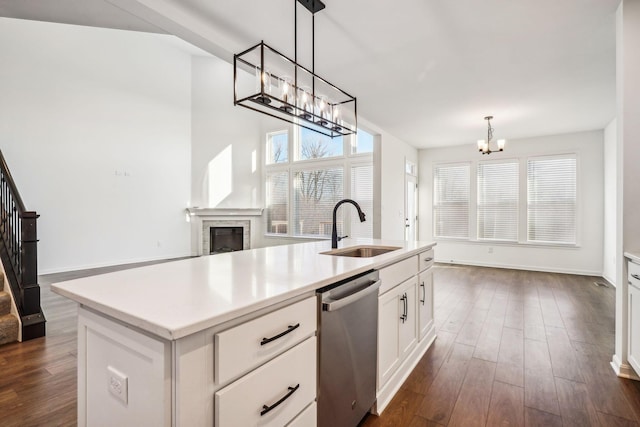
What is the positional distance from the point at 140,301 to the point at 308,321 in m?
0.59

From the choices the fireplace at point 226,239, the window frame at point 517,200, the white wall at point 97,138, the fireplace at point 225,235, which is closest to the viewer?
the white wall at point 97,138

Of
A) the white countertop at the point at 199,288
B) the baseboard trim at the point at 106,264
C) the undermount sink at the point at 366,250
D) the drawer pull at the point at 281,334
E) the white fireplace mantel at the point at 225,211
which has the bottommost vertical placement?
the baseboard trim at the point at 106,264

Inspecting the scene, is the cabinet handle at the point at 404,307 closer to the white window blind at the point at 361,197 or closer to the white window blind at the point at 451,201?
the white window blind at the point at 361,197

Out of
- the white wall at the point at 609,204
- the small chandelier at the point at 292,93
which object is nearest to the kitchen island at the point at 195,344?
the small chandelier at the point at 292,93

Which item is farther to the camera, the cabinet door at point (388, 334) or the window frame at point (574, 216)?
the window frame at point (574, 216)

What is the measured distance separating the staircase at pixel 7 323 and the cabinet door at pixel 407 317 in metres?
3.30

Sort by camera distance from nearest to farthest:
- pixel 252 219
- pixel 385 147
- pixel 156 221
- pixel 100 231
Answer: pixel 385 147, pixel 100 231, pixel 156 221, pixel 252 219

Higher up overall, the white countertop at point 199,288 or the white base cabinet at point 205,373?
the white countertop at point 199,288

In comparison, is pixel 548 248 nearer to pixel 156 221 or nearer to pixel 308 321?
pixel 308 321

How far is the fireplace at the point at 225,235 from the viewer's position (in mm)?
7754

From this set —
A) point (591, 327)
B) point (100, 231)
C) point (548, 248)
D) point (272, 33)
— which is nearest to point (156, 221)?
point (100, 231)

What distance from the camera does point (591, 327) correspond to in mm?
3121

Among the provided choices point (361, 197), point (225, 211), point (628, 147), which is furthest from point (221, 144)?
point (628, 147)

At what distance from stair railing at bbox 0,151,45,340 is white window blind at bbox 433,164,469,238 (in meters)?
6.77
